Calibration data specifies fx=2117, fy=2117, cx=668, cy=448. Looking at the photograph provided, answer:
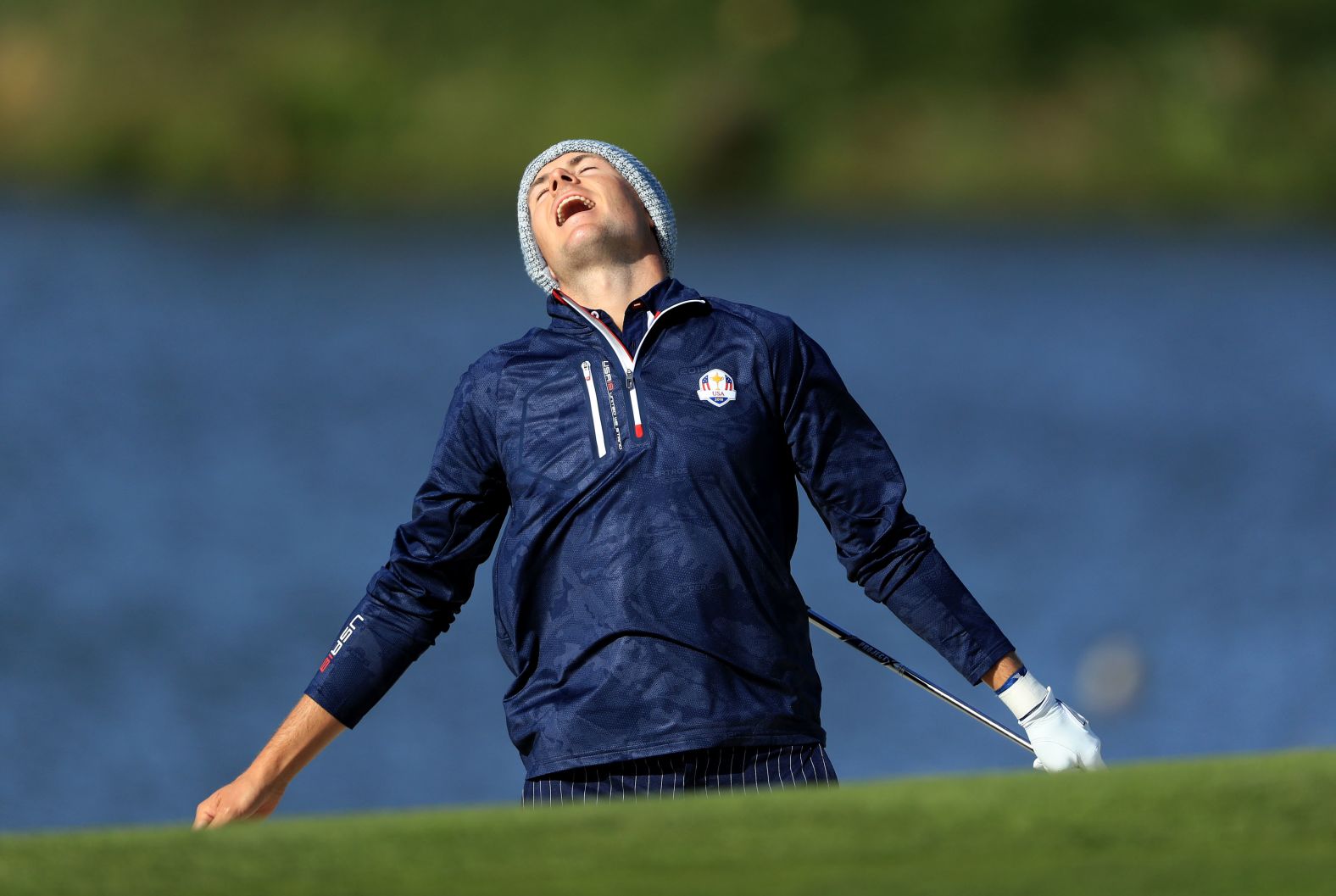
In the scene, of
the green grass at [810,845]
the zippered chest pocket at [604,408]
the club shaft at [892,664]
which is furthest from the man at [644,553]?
the green grass at [810,845]

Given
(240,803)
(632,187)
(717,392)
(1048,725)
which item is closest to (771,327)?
(717,392)

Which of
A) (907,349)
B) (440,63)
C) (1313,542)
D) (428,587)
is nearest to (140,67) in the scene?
(440,63)

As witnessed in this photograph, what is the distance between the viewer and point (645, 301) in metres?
4.31

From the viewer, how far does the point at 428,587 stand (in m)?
4.38

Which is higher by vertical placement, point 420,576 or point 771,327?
point 771,327

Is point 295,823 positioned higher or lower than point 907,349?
lower

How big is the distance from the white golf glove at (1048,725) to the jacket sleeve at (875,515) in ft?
0.31

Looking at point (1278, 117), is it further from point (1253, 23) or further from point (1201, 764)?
point (1201, 764)

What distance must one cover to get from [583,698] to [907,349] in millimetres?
Answer: 29564

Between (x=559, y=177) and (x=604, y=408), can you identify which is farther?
(x=559, y=177)

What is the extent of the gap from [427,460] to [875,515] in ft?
68.9

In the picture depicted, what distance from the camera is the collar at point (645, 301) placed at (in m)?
4.28

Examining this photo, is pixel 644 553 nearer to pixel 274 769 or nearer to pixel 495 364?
pixel 495 364

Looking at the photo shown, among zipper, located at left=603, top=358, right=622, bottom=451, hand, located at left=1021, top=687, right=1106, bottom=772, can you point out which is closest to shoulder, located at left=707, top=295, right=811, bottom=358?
zipper, located at left=603, top=358, right=622, bottom=451
